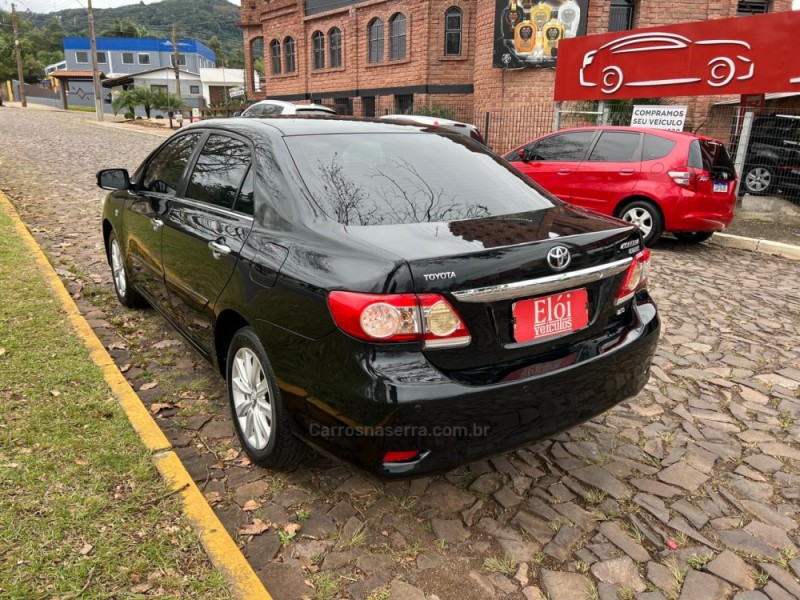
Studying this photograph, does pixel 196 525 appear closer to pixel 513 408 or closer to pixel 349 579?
pixel 349 579

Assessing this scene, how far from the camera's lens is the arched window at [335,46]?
2902 centimetres

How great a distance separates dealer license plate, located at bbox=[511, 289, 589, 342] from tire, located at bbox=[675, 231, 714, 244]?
23.3 feet

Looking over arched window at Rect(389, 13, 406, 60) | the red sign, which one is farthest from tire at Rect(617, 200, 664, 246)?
arched window at Rect(389, 13, 406, 60)

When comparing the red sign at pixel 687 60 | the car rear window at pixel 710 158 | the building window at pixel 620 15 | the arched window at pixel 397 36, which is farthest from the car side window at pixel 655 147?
the arched window at pixel 397 36

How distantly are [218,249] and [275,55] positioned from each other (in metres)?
33.6

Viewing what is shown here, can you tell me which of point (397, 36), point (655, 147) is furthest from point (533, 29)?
point (655, 147)

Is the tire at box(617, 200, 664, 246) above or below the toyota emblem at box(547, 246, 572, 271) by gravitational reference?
below

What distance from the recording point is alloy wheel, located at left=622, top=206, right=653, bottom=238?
27.2 ft

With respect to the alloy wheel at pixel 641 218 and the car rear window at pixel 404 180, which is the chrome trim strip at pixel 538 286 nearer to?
the car rear window at pixel 404 180

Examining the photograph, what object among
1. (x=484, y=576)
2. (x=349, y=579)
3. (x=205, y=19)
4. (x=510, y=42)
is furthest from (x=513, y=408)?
(x=205, y=19)

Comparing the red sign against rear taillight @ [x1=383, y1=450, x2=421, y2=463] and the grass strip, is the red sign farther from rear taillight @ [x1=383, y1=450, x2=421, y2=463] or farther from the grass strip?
the grass strip

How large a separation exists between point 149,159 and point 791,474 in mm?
4574

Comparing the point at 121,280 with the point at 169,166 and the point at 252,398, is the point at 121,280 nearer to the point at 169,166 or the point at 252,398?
the point at 169,166

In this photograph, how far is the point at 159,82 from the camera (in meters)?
68.0
